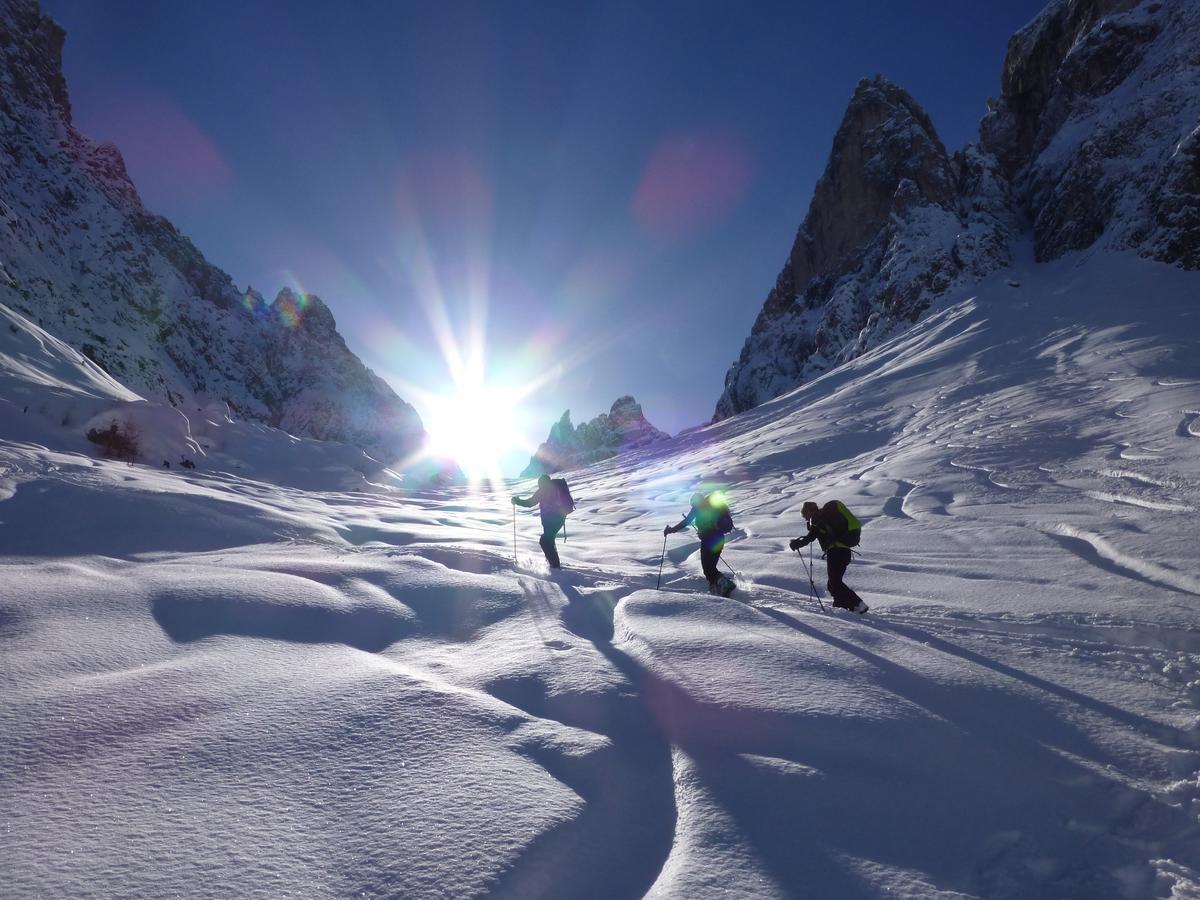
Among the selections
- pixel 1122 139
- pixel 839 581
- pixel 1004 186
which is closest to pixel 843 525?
pixel 839 581

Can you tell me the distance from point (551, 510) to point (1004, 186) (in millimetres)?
64052

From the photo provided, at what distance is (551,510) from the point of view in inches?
341

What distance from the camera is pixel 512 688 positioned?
318 centimetres

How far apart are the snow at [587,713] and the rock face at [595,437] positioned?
340 ft

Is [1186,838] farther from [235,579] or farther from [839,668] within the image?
[235,579]

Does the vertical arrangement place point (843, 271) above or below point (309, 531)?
above

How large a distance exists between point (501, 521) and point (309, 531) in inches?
307

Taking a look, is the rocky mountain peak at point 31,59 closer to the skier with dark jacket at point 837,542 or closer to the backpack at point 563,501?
the backpack at point 563,501

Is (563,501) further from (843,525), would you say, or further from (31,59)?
(31,59)

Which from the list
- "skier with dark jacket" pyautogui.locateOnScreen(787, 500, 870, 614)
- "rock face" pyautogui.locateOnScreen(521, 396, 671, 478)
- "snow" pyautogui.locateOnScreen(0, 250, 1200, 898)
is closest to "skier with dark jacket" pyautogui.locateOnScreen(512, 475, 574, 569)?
"snow" pyautogui.locateOnScreen(0, 250, 1200, 898)

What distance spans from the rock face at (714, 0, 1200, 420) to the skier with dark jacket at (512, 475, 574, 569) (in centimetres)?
3769

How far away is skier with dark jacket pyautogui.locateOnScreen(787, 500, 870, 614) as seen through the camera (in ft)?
17.6

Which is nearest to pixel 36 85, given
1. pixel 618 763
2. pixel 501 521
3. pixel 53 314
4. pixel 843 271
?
pixel 53 314

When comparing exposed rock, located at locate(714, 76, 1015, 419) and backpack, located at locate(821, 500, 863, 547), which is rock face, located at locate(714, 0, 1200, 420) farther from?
backpack, located at locate(821, 500, 863, 547)
